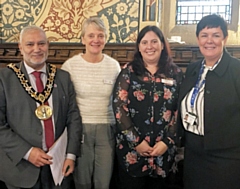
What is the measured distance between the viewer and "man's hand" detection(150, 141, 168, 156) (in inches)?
70.1

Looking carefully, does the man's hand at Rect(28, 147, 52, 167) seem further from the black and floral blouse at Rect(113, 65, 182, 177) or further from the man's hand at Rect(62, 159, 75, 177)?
the black and floral blouse at Rect(113, 65, 182, 177)

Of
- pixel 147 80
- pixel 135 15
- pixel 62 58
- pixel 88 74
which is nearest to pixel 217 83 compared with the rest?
pixel 147 80

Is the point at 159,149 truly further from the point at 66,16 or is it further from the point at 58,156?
the point at 66,16

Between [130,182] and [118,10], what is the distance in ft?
4.36

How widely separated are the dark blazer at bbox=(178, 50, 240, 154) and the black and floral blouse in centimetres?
25

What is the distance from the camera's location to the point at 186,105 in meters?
1.71

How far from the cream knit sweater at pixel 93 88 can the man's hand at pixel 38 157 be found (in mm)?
318

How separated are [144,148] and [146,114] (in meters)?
0.18

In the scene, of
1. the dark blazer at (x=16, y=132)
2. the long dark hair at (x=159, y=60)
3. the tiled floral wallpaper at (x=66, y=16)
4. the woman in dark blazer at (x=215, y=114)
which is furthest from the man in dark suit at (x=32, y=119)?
the tiled floral wallpaper at (x=66, y=16)

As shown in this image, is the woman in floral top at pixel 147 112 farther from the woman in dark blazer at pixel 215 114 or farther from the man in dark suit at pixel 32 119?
the man in dark suit at pixel 32 119

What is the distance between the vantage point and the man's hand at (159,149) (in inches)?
70.1

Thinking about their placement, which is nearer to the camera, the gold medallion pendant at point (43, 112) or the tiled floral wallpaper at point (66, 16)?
the gold medallion pendant at point (43, 112)

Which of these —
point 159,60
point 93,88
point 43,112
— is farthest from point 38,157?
point 159,60

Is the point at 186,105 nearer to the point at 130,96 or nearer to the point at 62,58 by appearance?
the point at 130,96
